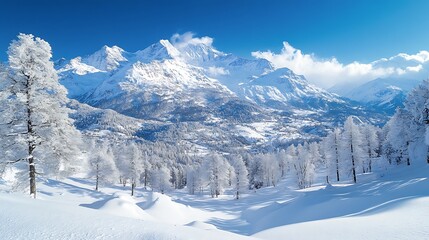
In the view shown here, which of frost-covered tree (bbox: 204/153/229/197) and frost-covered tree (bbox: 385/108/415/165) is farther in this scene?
frost-covered tree (bbox: 204/153/229/197)

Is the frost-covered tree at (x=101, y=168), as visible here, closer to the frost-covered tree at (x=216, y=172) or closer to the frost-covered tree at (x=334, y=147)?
the frost-covered tree at (x=216, y=172)

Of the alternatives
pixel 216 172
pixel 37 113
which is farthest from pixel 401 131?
pixel 37 113

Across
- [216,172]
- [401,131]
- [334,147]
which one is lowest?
[216,172]

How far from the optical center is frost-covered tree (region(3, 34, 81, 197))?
17531mm

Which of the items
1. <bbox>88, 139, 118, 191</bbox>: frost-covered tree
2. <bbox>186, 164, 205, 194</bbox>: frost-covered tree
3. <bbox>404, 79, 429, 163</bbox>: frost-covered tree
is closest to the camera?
<bbox>404, 79, 429, 163</bbox>: frost-covered tree

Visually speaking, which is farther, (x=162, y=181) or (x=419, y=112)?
(x=162, y=181)

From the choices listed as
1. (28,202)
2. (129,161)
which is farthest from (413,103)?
(129,161)

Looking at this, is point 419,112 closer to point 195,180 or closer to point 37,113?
point 37,113

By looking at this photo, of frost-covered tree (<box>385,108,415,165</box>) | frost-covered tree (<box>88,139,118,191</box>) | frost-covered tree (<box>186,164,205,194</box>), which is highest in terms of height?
frost-covered tree (<box>385,108,415,165</box>)

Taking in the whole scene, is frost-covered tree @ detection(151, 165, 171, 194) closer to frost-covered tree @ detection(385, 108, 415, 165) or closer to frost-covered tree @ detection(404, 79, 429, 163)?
frost-covered tree @ detection(385, 108, 415, 165)

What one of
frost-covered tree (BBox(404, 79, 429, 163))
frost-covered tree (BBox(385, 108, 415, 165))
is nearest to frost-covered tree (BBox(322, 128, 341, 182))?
frost-covered tree (BBox(385, 108, 415, 165))

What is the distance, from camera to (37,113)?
57.5 ft

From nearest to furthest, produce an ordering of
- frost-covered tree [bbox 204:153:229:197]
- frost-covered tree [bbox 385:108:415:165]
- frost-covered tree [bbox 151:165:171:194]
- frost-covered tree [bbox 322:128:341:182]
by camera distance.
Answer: frost-covered tree [bbox 385:108:415:165] < frost-covered tree [bbox 322:128:341:182] < frost-covered tree [bbox 204:153:229:197] < frost-covered tree [bbox 151:165:171:194]

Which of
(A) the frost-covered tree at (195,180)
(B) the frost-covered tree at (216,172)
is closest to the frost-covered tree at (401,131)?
(B) the frost-covered tree at (216,172)
